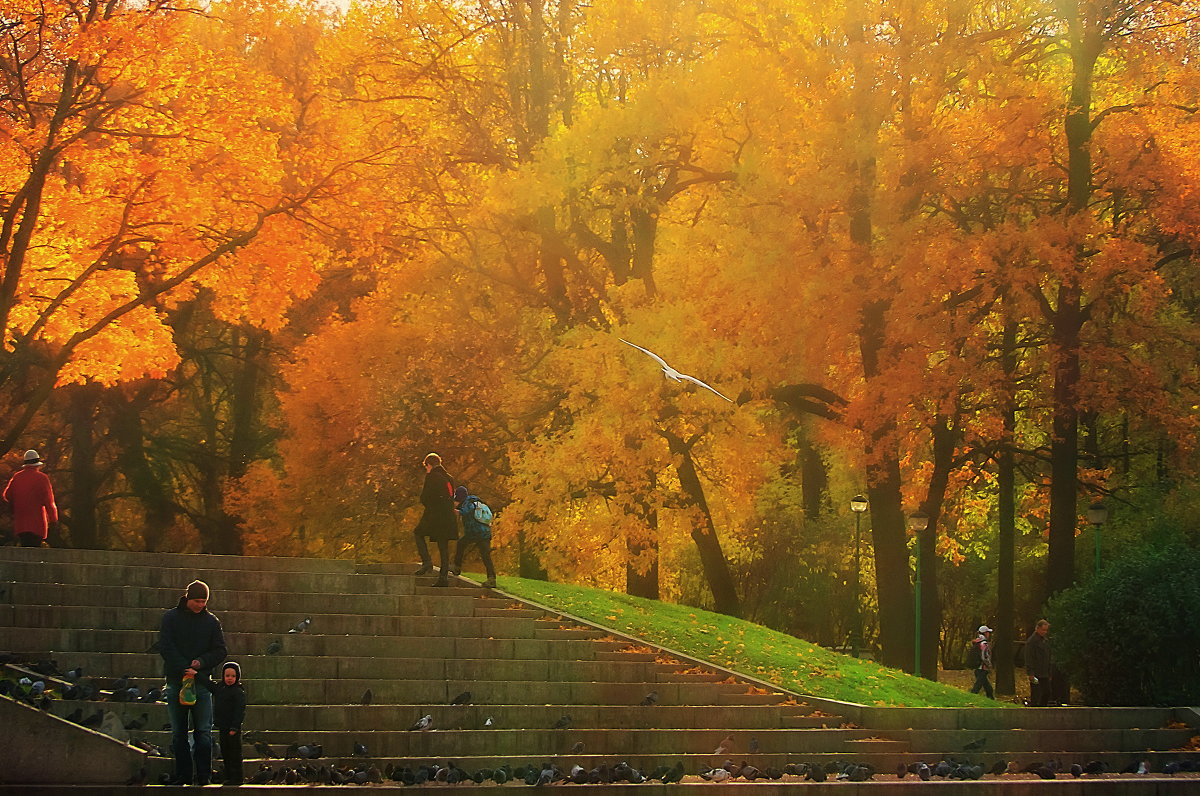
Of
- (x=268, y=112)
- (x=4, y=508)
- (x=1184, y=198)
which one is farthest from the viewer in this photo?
(x=4, y=508)

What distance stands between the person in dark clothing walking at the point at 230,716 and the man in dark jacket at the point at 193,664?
12 centimetres

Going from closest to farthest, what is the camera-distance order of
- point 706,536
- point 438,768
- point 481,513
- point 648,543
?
point 438,768 → point 481,513 → point 648,543 → point 706,536

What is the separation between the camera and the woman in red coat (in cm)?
2256

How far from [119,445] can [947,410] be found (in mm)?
27509

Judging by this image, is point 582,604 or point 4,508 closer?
point 582,604

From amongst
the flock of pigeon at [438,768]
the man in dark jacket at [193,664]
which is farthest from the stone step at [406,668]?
the man in dark jacket at [193,664]

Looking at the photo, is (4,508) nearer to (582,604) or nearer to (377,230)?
(377,230)

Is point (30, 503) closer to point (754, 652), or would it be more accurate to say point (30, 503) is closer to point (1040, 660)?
point (754, 652)

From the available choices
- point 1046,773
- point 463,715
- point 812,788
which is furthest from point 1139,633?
point 463,715

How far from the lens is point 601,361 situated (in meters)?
33.3

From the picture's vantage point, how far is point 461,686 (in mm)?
18859

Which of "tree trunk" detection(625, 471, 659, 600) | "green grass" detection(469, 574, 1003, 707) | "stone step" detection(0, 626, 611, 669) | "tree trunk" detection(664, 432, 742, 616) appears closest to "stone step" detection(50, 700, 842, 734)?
"stone step" detection(0, 626, 611, 669)

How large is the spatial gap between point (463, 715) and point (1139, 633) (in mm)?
10776

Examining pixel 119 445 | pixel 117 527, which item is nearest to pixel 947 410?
pixel 119 445
